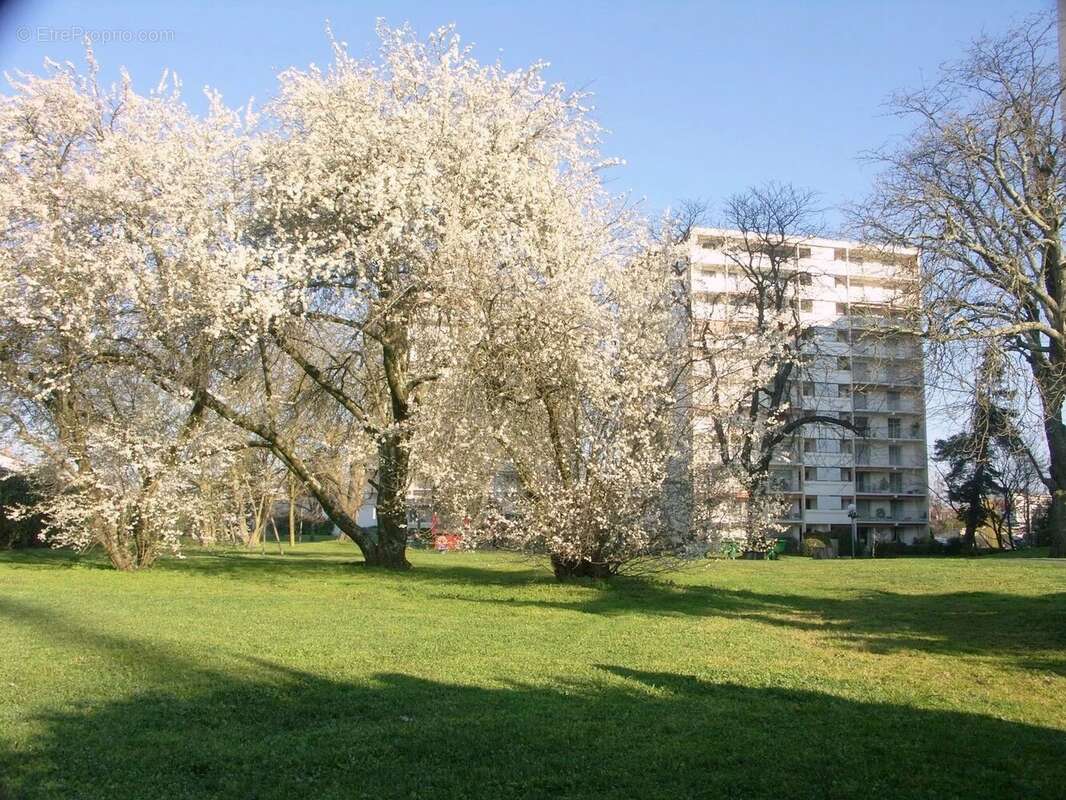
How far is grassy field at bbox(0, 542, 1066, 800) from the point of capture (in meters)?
5.46

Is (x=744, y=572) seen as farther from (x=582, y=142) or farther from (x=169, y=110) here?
(x=169, y=110)

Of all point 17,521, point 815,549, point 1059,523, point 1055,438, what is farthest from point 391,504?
point 815,549

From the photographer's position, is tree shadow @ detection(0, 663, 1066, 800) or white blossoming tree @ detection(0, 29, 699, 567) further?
white blossoming tree @ detection(0, 29, 699, 567)

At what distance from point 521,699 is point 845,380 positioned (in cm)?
6023

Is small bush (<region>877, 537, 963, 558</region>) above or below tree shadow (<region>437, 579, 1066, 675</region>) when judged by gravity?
below

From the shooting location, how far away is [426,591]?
56.9ft

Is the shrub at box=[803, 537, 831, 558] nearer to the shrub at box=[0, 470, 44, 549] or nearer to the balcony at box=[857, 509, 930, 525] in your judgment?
the balcony at box=[857, 509, 930, 525]

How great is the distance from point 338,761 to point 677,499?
12790mm

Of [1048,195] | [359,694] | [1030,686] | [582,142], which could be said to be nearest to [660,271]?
[582,142]

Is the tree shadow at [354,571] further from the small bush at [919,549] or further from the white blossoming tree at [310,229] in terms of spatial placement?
the small bush at [919,549]

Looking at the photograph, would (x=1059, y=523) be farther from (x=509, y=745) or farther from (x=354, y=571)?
(x=509, y=745)

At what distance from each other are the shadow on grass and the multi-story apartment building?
9.62m

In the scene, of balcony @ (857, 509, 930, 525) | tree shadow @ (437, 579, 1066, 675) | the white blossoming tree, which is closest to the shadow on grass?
tree shadow @ (437, 579, 1066, 675)

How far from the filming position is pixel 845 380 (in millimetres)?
64000
